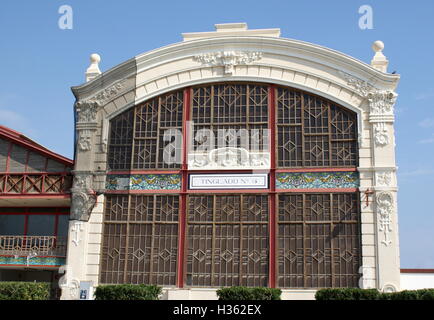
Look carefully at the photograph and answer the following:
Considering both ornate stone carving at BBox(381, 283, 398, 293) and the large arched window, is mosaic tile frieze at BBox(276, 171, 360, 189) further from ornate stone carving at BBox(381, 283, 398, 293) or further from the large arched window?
ornate stone carving at BBox(381, 283, 398, 293)

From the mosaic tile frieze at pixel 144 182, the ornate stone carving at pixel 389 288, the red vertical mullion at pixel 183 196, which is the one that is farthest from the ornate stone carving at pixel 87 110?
the ornate stone carving at pixel 389 288

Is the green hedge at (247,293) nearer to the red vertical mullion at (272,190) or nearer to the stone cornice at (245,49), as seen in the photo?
the red vertical mullion at (272,190)

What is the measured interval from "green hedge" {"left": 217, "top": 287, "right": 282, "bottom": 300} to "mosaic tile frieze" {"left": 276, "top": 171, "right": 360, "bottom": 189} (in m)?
4.71

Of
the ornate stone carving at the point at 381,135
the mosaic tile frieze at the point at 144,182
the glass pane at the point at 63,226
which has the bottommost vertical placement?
the glass pane at the point at 63,226

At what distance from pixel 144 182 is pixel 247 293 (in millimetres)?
7032

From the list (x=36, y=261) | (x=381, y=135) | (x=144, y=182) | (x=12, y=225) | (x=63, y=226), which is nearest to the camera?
(x=381, y=135)

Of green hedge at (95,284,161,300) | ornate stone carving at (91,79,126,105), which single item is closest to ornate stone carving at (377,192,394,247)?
green hedge at (95,284,161,300)

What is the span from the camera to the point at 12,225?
2852 cm

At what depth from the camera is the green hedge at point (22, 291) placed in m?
22.9

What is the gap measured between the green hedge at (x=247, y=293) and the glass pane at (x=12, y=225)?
11.4 m

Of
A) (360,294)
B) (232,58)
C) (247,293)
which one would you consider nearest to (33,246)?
(247,293)

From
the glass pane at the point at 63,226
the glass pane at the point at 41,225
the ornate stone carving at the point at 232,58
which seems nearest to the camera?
the ornate stone carving at the point at 232,58

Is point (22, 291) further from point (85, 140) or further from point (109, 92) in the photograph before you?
point (109, 92)
